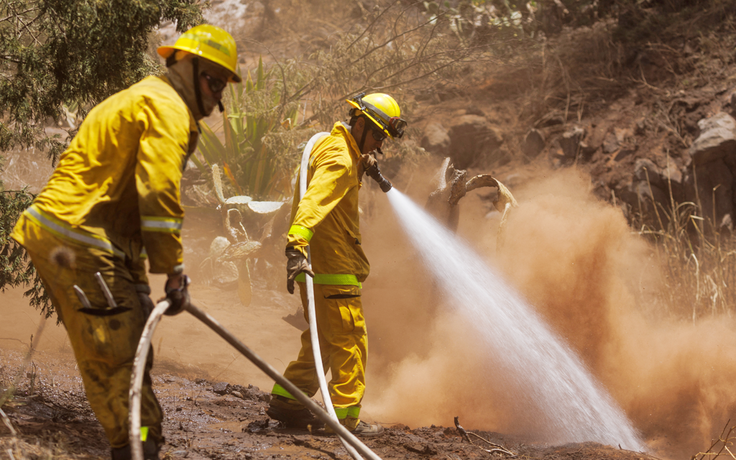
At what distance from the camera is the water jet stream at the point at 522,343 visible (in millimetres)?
4406

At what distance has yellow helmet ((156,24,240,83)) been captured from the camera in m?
2.25

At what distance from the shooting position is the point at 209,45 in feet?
7.43

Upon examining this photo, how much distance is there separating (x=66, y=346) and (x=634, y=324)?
5402mm

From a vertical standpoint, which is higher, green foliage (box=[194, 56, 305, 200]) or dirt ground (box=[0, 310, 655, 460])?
green foliage (box=[194, 56, 305, 200])

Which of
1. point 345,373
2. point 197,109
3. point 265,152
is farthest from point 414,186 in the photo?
point 197,109

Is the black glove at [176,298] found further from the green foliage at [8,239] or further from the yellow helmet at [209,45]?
the green foliage at [8,239]

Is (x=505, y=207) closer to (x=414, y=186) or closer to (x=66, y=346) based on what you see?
(x=414, y=186)

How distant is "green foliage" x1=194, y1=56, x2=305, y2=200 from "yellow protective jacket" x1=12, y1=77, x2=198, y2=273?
596 centimetres

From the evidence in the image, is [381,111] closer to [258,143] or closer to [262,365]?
[262,365]

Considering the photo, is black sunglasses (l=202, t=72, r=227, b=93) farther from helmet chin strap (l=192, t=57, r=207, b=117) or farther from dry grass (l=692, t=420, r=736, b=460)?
dry grass (l=692, t=420, r=736, b=460)

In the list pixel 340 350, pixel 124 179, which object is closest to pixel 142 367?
pixel 124 179

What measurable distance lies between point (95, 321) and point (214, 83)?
3.60 feet

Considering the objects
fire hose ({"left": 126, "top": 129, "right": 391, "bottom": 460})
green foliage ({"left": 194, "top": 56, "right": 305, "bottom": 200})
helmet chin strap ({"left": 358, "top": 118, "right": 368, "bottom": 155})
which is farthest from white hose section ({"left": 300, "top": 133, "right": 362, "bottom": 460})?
green foliage ({"left": 194, "top": 56, "right": 305, "bottom": 200})

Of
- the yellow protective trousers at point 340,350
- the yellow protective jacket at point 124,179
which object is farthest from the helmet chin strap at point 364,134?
the yellow protective jacket at point 124,179
